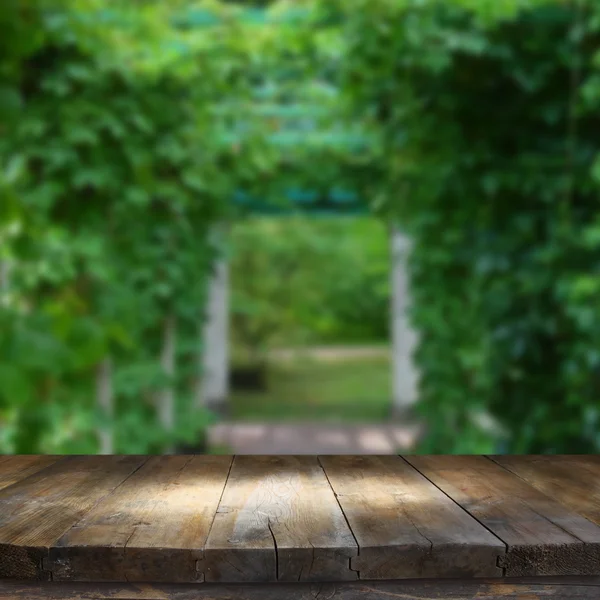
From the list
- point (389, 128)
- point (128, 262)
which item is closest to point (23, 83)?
point (128, 262)

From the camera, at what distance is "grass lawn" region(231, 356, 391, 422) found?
310 inches

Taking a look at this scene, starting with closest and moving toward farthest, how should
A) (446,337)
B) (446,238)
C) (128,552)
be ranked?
(128,552), (446,238), (446,337)

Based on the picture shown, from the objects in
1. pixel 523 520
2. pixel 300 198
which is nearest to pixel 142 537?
pixel 523 520

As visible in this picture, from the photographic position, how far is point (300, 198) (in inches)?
238

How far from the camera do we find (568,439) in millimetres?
3277

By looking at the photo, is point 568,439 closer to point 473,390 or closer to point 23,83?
point 473,390

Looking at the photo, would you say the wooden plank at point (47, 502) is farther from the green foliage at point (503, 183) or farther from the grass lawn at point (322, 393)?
the grass lawn at point (322, 393)

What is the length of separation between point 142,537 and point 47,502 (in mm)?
260

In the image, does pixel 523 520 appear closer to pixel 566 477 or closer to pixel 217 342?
pixel 566 477

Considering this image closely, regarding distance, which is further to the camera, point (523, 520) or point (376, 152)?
point (376, 152)

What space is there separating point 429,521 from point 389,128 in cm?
293

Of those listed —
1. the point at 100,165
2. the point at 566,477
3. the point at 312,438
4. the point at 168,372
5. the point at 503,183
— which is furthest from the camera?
the point at 312,438

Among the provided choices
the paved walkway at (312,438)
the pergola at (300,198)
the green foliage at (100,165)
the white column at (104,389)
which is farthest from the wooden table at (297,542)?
the paved walkway at (312,438)

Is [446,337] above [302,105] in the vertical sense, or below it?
below
